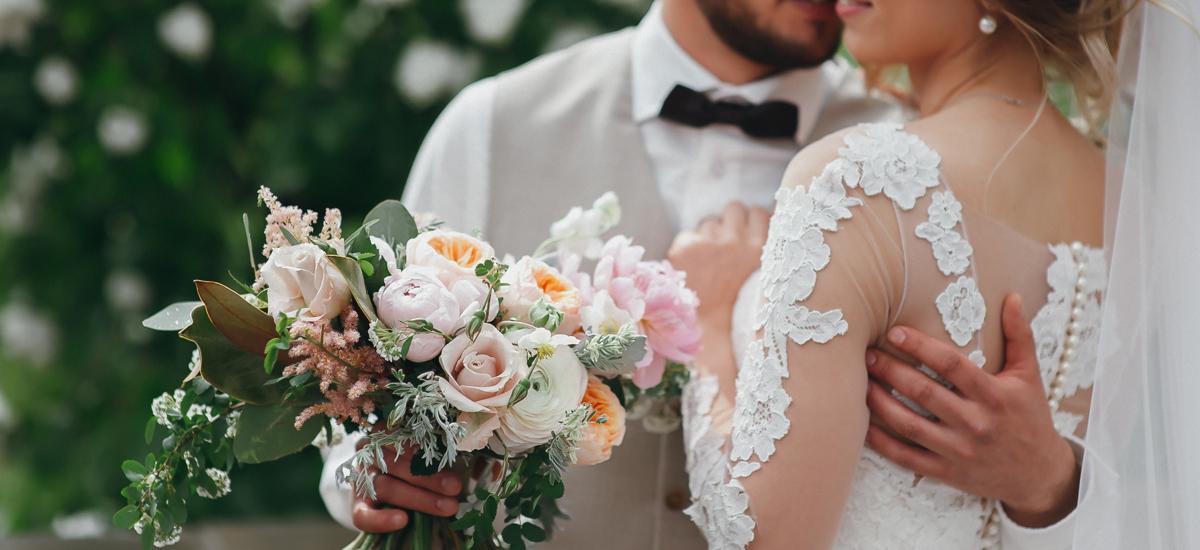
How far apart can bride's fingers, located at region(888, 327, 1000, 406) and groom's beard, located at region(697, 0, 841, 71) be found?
0.87 m

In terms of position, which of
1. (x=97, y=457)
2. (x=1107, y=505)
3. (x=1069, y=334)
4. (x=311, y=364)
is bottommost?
(x=97, y=457)

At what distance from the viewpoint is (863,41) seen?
6.32 feet

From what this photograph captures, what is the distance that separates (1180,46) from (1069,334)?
466 millimetres

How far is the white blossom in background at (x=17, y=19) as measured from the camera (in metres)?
3.58

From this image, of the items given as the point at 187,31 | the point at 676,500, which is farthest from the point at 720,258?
the point at 187,31

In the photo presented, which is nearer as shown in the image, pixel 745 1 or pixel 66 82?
pixel 745 1

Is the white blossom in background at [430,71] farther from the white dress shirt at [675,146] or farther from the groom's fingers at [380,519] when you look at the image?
the groom's fingers at [380,519]

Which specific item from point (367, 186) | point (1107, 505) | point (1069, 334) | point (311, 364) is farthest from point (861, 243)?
point (367, 186)

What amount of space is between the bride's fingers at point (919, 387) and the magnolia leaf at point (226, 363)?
0.90m

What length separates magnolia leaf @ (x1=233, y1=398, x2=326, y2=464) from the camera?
1530 millimetres

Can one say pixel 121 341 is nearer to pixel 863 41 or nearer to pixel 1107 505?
pixel 863 41

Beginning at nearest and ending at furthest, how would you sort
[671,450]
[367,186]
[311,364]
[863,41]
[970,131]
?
[311,364]
[970,131]
[863,41]
[671,450]
[367,186]

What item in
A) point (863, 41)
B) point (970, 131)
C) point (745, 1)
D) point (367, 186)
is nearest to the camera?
point (970, 131)

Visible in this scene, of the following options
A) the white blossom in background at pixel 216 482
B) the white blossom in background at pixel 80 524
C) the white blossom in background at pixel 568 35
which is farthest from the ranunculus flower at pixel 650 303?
the white blossom in background at pixel 80 524
